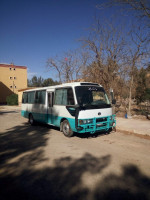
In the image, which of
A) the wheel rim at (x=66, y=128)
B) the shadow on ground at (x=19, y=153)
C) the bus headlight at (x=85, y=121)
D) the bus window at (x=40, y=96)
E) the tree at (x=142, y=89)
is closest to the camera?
the shadow on ground at (x=19, y=153)

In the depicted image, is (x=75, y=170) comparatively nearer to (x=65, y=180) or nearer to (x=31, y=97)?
(x=65, y=180)

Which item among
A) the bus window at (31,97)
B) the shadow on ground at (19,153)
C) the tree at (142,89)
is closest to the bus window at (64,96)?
the shadow on ground at (19,153)

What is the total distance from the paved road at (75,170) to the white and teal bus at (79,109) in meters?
0.83

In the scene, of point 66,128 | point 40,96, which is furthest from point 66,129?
point 40,96

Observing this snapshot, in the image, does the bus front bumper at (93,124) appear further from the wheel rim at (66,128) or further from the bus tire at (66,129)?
the wheel rim at (66,128)

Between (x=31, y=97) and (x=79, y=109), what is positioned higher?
(x=31, y=97)

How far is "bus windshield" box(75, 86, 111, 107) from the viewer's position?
6902 millimetres

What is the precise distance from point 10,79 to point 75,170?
44.2 meters

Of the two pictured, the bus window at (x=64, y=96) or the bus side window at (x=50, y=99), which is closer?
the bus window at (x=64, y=96)

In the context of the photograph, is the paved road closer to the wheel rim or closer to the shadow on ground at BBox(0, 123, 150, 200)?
the shadow on ground at BBox(0, 123, 150, 200)

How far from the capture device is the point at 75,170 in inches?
160

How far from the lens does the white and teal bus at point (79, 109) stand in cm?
659

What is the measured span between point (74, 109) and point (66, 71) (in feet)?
47.2

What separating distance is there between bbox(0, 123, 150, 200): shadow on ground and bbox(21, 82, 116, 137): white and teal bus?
1.76m
